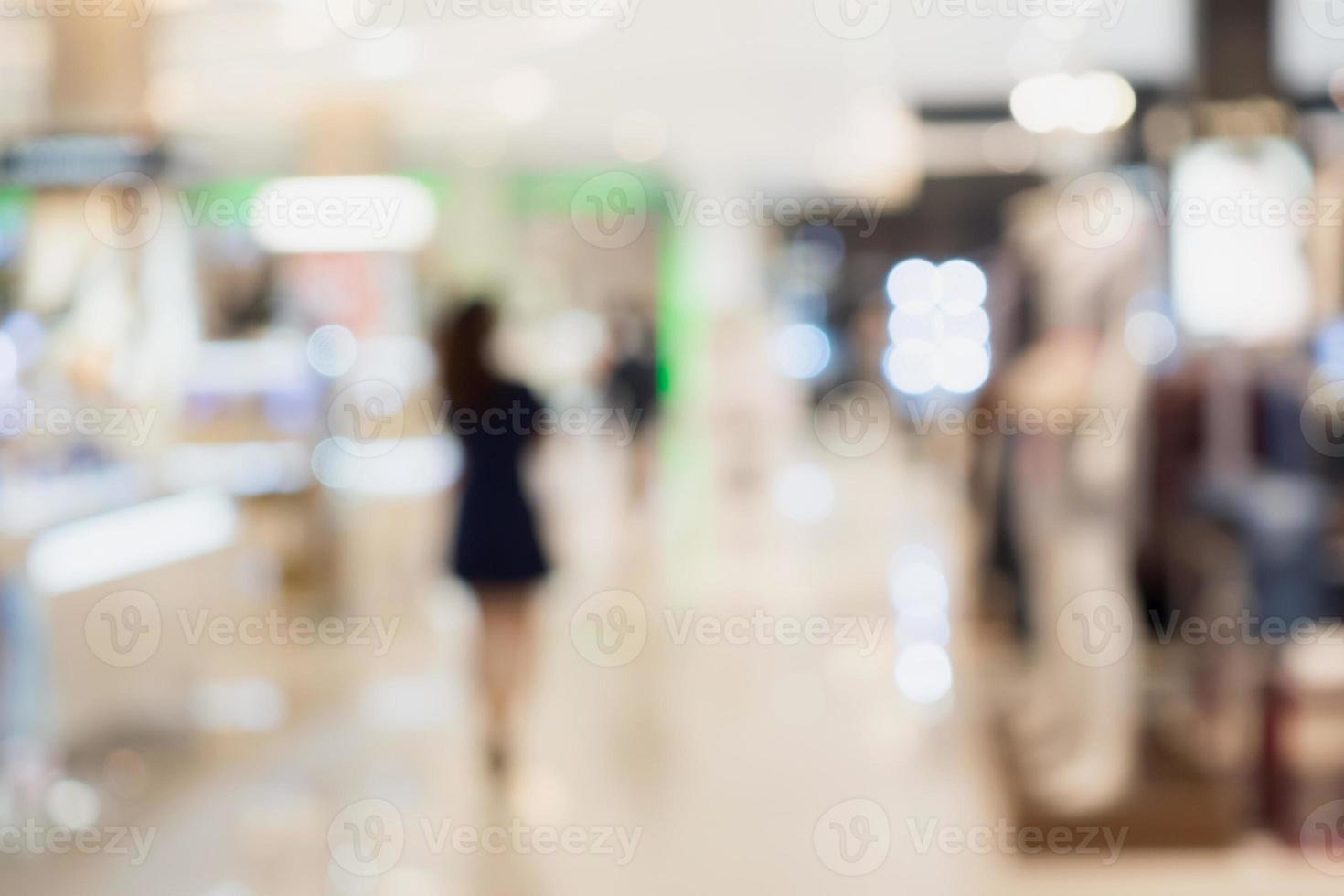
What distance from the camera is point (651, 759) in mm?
5355

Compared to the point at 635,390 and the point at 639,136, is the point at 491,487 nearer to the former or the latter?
the point at 635,390

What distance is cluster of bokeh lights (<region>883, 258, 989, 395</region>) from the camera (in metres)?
11.5

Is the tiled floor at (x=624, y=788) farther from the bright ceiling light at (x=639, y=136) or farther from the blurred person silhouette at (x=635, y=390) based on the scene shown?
the bright ceiling light at (x=639, y=136)

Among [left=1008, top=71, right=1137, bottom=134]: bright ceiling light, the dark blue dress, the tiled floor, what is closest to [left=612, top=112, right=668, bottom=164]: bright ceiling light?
[left=1008, top=71, right=1137, bottom=134]: bright ceiling light

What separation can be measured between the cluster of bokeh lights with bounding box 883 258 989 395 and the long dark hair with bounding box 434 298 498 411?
5.90 metres

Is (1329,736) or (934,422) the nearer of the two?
(1329,736)

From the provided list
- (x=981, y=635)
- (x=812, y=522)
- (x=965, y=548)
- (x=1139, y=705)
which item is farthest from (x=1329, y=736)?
(x=812, y=522)

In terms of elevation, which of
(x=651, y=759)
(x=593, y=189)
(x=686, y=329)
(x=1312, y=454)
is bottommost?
(x=651, y=759)

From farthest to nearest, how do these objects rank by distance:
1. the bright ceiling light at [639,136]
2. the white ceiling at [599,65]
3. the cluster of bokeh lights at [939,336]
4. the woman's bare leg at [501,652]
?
the bright ceiling light at [639,136], the cluster of bokeh lights at [939,336], the white ceiling at [599,65], the woman's bare leg at [501,652]

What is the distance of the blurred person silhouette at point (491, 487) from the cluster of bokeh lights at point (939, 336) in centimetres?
589

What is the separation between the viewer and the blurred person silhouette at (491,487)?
495cm

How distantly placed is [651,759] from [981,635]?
2.63m

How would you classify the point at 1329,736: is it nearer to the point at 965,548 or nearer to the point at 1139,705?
the point at 1139,705

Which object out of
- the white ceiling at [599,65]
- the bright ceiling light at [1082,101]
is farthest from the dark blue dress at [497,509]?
the bright ceiling light at [1082,101]
